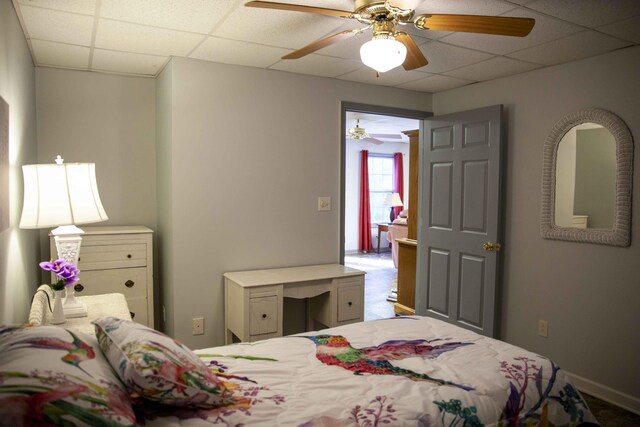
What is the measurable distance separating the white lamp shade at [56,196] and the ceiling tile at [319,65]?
1.71 meters

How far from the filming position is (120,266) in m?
3.24

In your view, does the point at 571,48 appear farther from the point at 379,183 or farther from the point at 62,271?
the point at 379,183

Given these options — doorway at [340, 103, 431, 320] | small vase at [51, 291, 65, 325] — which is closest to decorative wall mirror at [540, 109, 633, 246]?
small vase at [51, 291, 65, 325]

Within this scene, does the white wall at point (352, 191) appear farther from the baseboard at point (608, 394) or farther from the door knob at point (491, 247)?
the baseboard at point (608, 394)

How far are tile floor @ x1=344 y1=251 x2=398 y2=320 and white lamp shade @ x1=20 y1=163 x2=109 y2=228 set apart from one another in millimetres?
3230

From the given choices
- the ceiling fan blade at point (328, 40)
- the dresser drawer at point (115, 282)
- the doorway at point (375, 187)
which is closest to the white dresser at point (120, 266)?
the dresser drawer at point (115, 282)

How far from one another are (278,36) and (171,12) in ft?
2.08

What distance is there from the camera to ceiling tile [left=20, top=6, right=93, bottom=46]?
2361 mm

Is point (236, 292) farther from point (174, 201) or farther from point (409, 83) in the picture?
point (409, 83)

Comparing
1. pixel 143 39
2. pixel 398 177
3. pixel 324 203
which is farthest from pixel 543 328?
pixel 398 177

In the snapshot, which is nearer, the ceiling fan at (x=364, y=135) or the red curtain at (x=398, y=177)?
the ceiling fan at (x=364, y=135)

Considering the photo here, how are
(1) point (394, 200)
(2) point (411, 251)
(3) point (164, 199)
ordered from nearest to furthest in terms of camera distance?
(3) point (164, 199)
(2) point (411, 251)
(1) point (394, 200)

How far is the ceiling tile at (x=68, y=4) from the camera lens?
7.24ft

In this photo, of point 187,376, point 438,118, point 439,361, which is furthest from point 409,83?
point 187,376
